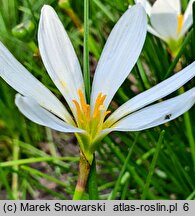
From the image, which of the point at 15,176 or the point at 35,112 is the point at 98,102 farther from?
the point at 15,176

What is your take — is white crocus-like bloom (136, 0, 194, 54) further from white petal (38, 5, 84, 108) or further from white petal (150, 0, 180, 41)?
white petal (38, 5, 84, 108)

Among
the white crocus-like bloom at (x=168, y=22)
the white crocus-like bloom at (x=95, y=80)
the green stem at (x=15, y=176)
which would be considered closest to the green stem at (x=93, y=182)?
the white crocus-like bloom at (x=95, y=80)

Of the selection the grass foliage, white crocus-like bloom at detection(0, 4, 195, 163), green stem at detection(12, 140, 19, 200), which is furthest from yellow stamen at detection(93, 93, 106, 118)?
green stem at detection(12, 140, 19, 200)

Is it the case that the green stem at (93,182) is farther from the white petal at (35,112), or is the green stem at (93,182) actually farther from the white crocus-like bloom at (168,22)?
the white crocus-like bloom at (168,22)

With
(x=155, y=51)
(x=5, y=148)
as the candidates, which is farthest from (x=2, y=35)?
(x=5, y=148)

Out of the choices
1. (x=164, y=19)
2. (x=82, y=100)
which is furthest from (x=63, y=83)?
(x=164, y=19)

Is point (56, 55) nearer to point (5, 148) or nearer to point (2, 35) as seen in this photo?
point (2, 35)

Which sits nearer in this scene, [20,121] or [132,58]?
[132,58]
